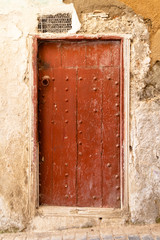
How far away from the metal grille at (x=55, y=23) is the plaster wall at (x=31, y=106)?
0.18 feet

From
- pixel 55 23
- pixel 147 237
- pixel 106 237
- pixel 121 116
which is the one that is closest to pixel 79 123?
pixel 121 116

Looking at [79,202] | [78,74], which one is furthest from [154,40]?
[79,202]

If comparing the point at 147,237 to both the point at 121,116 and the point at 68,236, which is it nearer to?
the point at 68,236

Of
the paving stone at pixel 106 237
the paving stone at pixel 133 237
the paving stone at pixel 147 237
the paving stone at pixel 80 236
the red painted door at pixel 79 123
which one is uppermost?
the red painted door at pixel 79 123

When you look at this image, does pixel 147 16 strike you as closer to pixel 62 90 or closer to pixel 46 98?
pixel 62 90

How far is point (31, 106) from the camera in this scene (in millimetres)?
2930

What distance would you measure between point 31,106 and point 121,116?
3.29 feet

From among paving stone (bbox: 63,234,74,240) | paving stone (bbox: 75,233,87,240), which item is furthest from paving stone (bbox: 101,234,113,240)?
paving stone (bbox: 63,234,74,240)

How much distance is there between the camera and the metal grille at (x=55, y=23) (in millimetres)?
2881

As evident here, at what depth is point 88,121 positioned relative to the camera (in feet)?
9.80

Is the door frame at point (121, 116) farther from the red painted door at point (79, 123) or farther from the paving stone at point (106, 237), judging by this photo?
the paving stone at point (106, 237)

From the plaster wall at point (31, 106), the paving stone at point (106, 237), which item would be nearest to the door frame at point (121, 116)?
the plaster wall at point (31, 106)

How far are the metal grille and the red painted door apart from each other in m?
0.14

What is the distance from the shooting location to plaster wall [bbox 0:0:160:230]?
2832 millimetres
